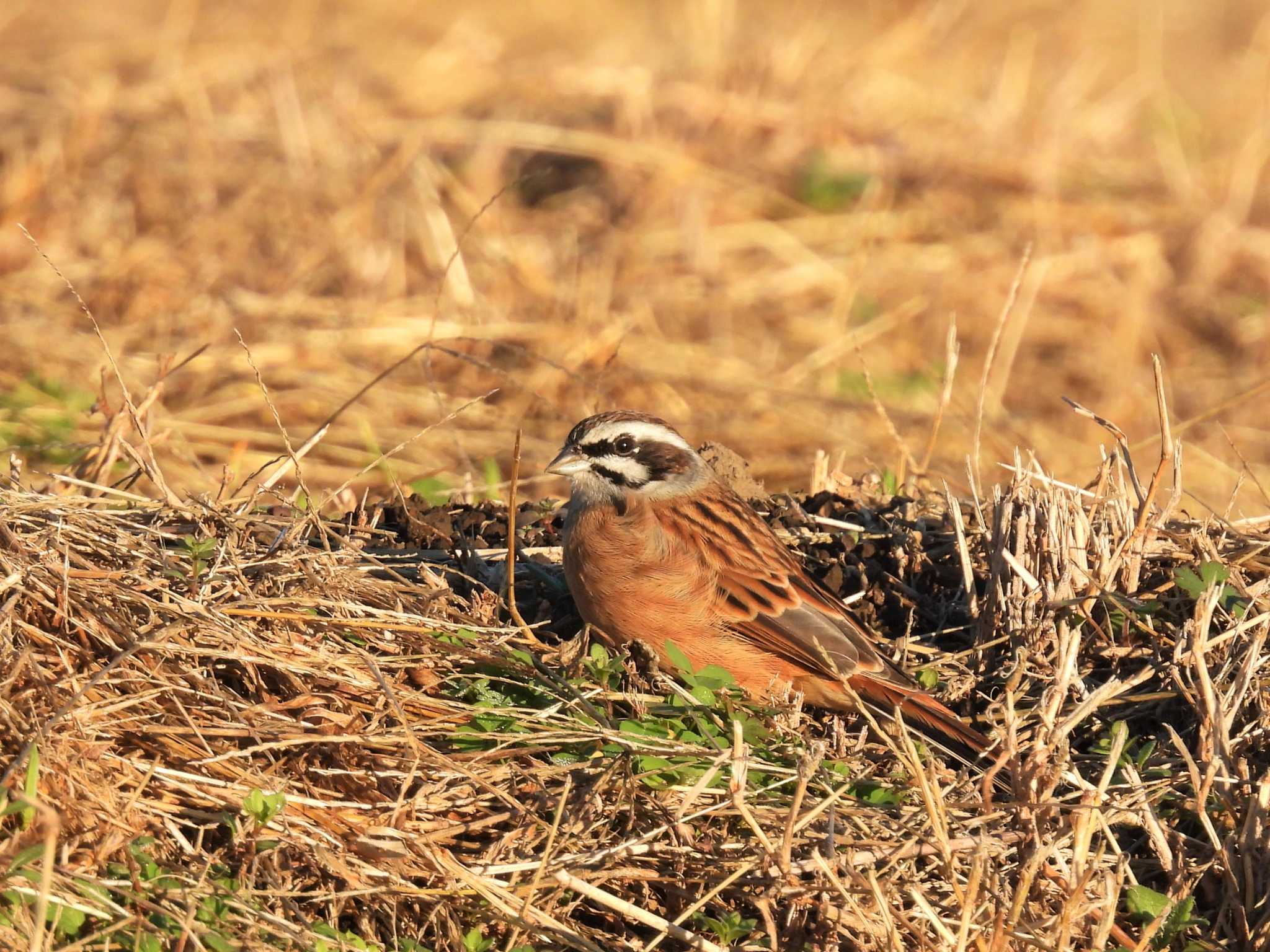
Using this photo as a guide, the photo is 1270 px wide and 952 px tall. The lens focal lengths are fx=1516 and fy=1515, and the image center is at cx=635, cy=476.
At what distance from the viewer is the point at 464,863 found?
12.9 feet

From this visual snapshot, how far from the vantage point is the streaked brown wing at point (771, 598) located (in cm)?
490

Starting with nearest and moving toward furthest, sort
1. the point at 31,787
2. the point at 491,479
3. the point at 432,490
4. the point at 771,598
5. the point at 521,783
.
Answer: the point at 31,787 → the point at 521,783 → the point at 771,598 → the point at 432,490 → the point at 491,479

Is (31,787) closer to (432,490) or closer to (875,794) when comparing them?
(875,794)

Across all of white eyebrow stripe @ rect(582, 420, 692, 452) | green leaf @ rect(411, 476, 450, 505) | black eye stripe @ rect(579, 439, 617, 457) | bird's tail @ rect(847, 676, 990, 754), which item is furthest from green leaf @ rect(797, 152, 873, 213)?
bird's tail @ rect(847, 676, 990, 754)

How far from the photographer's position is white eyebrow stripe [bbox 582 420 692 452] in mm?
5449

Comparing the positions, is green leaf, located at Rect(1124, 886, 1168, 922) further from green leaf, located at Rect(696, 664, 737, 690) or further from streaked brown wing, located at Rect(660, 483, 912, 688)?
green leaf, located at Rect(696, 664, 737, 690)

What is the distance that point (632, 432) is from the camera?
18.0 ft

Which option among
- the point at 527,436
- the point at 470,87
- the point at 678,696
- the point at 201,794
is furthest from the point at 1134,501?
the point at 470,87

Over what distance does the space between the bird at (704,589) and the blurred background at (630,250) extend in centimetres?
166

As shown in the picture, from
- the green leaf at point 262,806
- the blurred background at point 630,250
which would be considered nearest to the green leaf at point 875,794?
the green leaf at point 262,806

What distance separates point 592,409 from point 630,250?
2624 mm

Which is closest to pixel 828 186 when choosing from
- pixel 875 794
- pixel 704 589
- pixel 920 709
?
pixel 704 589

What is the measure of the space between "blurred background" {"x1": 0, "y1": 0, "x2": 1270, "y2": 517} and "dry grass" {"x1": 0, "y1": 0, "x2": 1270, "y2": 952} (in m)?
0.05

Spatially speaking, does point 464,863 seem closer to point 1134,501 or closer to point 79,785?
point 79,785
